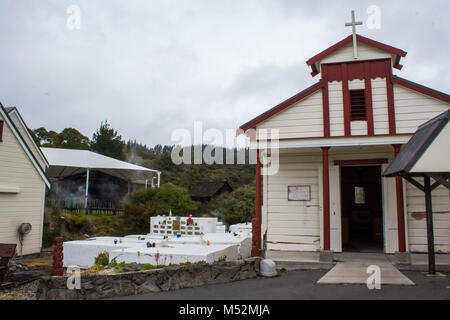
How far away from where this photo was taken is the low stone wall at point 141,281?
6340 millimetres

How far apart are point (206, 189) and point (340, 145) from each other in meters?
25.7

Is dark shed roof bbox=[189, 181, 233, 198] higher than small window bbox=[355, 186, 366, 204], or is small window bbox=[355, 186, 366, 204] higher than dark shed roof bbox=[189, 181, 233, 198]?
dark shed roof bbox=[189, 181, 233, 198]

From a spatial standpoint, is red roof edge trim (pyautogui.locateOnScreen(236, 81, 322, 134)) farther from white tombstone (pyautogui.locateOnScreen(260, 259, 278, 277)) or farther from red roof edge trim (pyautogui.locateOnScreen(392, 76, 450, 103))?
white tombstone (pyautogui.locateOnScreen(260, 259, 278, 277))

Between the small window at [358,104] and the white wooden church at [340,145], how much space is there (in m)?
0.03

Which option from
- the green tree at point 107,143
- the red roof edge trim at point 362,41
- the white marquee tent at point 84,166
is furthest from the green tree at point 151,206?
the green tree at point 107,143

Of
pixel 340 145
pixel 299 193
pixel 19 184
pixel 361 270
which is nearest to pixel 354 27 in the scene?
pixel 340 145

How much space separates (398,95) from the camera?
30.6 feet

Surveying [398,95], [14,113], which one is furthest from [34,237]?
[398,95]

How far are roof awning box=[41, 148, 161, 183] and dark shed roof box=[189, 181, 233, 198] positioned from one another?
798 cm

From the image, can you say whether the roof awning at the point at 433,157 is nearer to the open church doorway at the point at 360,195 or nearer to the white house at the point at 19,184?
the open church doorway at the point at 360,195

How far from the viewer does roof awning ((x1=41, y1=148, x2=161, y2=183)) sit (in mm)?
22297

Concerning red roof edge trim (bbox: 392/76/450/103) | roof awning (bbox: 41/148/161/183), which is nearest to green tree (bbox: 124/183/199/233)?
roof awning (bbox: 41/148/161/183)
